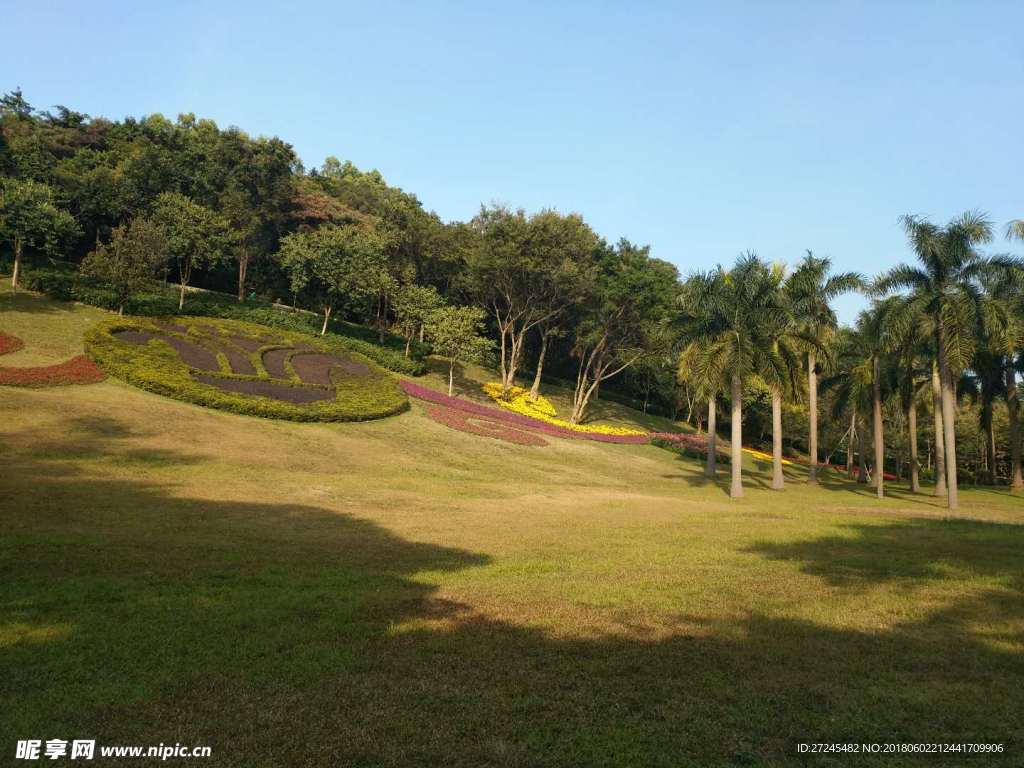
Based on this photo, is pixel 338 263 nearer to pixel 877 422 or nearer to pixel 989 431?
pixel 877 422

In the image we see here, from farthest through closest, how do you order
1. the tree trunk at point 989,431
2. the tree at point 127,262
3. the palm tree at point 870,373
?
the tree trunk at point 989,431
the tree at point 127,262
the palm tree at point 870,373

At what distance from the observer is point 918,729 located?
611cm

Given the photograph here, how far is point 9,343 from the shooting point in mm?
32125

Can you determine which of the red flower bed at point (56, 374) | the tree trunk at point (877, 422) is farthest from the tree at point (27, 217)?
the tree trunk at point (877, 422)

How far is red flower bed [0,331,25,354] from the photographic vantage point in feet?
103

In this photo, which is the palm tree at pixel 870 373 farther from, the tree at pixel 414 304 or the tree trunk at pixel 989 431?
the tree at pixel 414 304

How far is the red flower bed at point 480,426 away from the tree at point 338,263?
16.2 m

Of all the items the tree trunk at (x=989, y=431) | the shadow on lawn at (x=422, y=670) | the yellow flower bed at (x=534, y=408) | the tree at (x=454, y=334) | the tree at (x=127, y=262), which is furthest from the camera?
the yellow flower bed at (x=534, y=408)

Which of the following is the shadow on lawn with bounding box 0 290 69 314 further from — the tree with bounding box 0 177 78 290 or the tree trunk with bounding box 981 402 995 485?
the tree trunk with bounding box 981 402 995 485

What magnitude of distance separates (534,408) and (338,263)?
21.0m

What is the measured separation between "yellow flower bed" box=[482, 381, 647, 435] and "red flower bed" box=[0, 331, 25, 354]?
32471 mm

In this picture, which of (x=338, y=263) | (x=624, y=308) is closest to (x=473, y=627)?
(x=338, y=263)

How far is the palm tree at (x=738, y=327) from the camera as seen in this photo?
31.7 metres

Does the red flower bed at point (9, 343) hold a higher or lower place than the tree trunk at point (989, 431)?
higher
